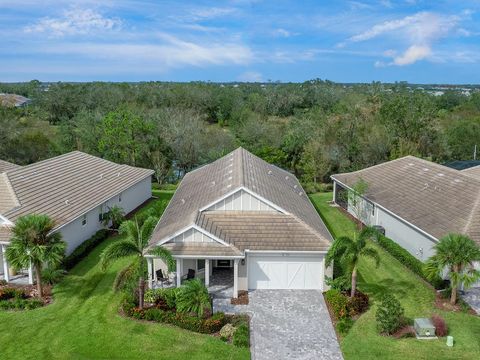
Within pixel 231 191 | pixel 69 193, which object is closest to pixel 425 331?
pixel 231 191

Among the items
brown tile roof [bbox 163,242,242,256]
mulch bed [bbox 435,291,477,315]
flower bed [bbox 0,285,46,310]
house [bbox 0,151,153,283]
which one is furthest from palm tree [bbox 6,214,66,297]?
mulch bed [bbox 435,291,477,315]

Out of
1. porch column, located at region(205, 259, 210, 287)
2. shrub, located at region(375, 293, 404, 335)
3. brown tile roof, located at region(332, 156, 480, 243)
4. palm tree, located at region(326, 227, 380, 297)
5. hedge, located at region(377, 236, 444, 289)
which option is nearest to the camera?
shrub, located at region(375, 293, 404, 335)

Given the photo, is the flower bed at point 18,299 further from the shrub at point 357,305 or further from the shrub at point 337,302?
the shrub at point 357,305

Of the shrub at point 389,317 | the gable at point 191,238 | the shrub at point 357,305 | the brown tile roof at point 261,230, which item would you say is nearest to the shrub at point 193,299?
the gable at point 191,238

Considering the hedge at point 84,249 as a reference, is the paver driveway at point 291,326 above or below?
below

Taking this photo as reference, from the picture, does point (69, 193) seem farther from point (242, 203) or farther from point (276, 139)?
point (276, 139)

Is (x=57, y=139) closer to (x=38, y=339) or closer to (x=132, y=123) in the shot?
(x=132, y=123)

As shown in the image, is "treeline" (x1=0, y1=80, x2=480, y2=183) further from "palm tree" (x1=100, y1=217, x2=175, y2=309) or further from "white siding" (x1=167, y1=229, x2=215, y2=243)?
"palm tree" (x1=100, y1=217, x2=175, y2=309)
